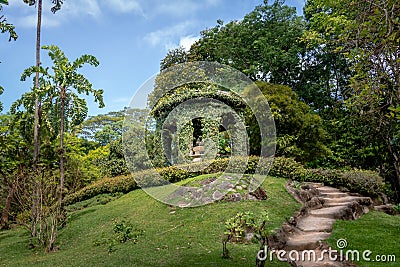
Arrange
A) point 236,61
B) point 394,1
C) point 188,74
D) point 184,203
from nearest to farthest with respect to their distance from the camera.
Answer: point 394,1 → point 184,203 → point 188,74 → point 236,61

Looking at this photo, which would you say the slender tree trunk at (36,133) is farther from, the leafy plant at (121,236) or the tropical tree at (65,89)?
the leafy plant at (121,236)

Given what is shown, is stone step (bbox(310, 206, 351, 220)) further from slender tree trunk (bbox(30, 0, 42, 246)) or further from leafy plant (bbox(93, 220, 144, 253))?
slender tree trunk (bbox(30, 0, 42, 246))

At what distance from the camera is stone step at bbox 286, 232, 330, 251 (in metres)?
5.05

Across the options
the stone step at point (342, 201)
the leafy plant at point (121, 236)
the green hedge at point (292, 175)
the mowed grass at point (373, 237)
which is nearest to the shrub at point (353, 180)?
the green hedge at point (292, 175)

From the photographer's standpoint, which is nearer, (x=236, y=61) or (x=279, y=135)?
(x=279, y=135)

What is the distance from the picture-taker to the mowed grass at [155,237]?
4.57 m

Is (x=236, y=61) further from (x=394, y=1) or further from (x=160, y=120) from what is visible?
(x=394, y=1)

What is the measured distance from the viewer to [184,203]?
304 inches

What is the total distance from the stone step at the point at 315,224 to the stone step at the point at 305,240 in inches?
9.1

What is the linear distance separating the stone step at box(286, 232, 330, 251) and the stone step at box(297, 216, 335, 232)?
0.23m

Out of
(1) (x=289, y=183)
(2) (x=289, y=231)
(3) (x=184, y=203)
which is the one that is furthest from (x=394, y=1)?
(1) (x=289, y=183)

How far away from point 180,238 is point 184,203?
222cm

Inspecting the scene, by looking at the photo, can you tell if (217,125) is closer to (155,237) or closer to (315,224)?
(315,224)

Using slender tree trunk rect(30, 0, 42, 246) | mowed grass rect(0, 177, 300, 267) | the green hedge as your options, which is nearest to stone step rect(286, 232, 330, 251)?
mowed grass rect(0, 177, 300, 267)
